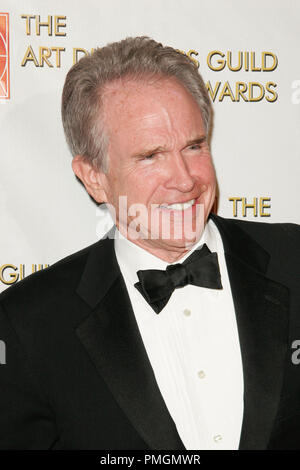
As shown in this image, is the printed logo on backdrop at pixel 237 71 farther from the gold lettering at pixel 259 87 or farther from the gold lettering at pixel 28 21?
the gold lettering at pixel 28 21

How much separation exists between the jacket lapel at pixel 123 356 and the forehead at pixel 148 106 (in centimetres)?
44

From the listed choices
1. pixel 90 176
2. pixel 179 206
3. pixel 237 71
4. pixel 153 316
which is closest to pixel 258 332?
pixel 153 316

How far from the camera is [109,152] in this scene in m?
1.79

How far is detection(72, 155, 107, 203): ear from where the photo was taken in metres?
1.89

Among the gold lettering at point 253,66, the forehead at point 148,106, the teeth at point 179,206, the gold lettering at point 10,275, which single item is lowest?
the gold lettering at point 10,275

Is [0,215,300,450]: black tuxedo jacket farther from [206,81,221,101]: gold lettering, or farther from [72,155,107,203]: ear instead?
[206,81,221,101]: gold lettering

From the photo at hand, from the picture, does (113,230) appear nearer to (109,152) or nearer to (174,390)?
(109,152)

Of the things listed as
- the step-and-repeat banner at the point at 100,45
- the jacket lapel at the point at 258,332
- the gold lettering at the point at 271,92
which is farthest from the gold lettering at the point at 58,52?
the jacket lapel at the point at 258,332

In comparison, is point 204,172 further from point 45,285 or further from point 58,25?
point 58,25

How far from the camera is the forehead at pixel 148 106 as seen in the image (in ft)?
5.60

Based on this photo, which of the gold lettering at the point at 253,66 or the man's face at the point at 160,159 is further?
the gold lettering at the point at 253,66

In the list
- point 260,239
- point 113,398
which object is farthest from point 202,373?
point 260,239

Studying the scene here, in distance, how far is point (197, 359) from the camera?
173 centimetres
